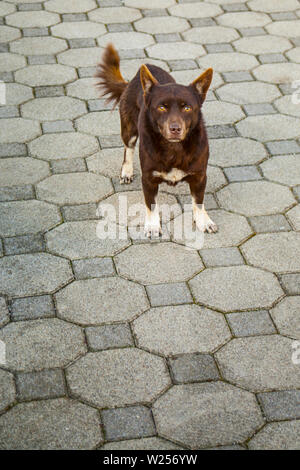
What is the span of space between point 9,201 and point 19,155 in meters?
0.61

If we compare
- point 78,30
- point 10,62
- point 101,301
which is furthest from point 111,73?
point 78,30

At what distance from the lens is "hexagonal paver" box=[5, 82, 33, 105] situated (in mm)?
5680

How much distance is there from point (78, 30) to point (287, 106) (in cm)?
262

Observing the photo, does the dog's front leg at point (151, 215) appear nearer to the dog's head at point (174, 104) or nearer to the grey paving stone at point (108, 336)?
the dog's head at point (174, 104)

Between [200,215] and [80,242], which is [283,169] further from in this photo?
[80,242]

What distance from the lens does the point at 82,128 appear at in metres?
5.32

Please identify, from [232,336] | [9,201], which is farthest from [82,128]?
[232,336]

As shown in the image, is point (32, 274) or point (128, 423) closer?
point (128, 423)

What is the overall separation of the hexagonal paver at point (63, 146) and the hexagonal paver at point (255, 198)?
1.21 metres

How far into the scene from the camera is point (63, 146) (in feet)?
16.8

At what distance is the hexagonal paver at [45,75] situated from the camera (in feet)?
19.5

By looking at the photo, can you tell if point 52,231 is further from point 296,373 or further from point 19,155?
point 296,373

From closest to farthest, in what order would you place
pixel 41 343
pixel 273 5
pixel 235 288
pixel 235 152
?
1. pixel 41 343
2. pixel 235 288
3. pixel 235 152
4. pixel 273 5
